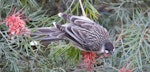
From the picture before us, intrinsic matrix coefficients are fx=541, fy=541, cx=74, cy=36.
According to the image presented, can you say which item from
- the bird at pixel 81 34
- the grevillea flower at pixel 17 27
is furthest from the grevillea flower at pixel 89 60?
the grevillea flower at pixel 17 27

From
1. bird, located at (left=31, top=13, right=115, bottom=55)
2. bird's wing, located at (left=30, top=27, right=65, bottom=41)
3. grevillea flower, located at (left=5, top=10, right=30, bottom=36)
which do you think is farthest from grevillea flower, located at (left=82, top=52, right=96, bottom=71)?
grevillea flower, located at (left=5, top=10, right=30, bottom=36)

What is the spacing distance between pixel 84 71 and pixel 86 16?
311 mm

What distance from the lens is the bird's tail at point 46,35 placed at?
2.84 m

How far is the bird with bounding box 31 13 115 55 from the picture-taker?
296 centimetres

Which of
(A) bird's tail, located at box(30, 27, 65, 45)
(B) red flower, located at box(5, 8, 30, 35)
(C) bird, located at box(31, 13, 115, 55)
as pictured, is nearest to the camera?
(B) red flower, located at box(5, 8, 30, 35)

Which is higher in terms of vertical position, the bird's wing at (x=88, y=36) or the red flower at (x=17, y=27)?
the red flower at (x=17, y=27)

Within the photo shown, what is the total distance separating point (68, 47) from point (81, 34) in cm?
12

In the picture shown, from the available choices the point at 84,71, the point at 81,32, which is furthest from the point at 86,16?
the point at 84,71

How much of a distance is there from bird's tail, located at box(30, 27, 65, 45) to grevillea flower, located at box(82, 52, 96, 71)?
0.61ft

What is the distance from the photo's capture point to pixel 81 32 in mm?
3064

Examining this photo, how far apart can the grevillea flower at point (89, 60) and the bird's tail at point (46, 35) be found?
0.19m

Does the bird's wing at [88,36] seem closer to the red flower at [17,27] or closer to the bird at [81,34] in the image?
the bird at [81,34]

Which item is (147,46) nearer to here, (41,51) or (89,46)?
(89,46)

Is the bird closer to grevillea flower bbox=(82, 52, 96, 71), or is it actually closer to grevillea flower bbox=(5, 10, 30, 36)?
grevillea flower bbox=(82, 52, 96, 71)
